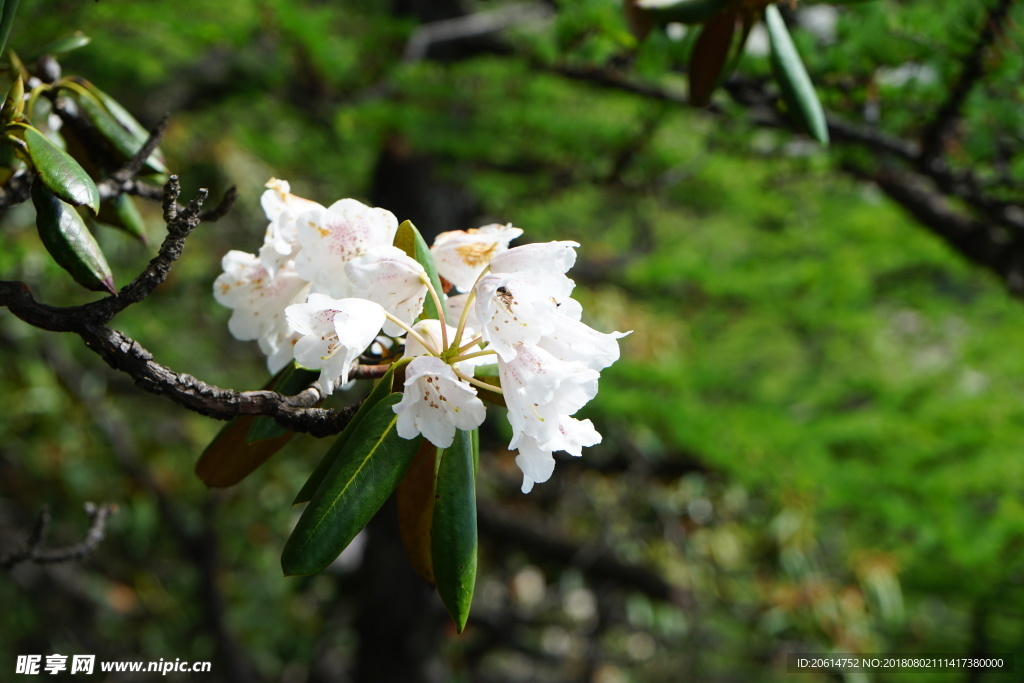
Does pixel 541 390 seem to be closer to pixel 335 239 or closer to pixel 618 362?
pixel 335 239

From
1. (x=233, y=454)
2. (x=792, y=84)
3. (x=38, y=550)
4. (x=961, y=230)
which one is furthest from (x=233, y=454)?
(x=961, y=230)

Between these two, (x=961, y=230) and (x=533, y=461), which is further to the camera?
(x=961, y=230)

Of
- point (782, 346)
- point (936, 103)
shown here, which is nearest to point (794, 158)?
point (936, 103)

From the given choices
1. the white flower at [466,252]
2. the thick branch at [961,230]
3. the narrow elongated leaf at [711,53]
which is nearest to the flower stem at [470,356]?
the white flower at [466,252]

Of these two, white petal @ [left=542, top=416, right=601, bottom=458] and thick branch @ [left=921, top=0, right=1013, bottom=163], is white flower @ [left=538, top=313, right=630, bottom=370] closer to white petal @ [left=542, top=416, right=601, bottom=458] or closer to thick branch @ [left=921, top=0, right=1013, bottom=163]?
white petal @ [left=542, top=416, right=601, bottom=458]

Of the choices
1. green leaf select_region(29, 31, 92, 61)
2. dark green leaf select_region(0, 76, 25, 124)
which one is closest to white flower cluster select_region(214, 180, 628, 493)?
dark green leaf select_region(0, 76, 25, 124)

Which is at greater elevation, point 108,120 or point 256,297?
point 108,120
